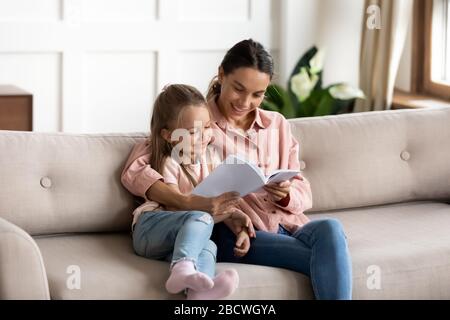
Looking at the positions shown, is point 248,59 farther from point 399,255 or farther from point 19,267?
point 19,267

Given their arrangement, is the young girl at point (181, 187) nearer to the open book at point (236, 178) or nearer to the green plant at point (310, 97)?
→ the open book at point (236, 178)

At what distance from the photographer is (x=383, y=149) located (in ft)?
10.2

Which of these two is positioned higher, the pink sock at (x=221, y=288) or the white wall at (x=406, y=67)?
the white wall at (x=406, y=67)

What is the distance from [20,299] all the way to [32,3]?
2442 millimetres

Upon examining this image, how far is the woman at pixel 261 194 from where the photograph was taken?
7.95 feet

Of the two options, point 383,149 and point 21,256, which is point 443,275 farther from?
point 21,256

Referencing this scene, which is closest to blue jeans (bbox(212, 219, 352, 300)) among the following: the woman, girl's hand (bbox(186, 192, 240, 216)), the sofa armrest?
the woman

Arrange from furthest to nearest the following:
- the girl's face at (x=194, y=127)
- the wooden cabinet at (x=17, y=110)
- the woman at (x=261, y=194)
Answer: the wooden cabinet at (x=17, y=110), the girl's face at (x=194, y=127), the woman at (x=261, y=194)

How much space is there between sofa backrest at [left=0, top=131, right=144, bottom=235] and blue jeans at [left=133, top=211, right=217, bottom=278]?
18 centimetres

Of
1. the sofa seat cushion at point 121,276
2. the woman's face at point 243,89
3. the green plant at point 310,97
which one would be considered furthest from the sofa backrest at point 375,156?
the green plant at point 310,97

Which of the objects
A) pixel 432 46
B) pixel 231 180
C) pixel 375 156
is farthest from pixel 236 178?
pixel 432 46

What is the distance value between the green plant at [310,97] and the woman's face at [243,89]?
1.87m
